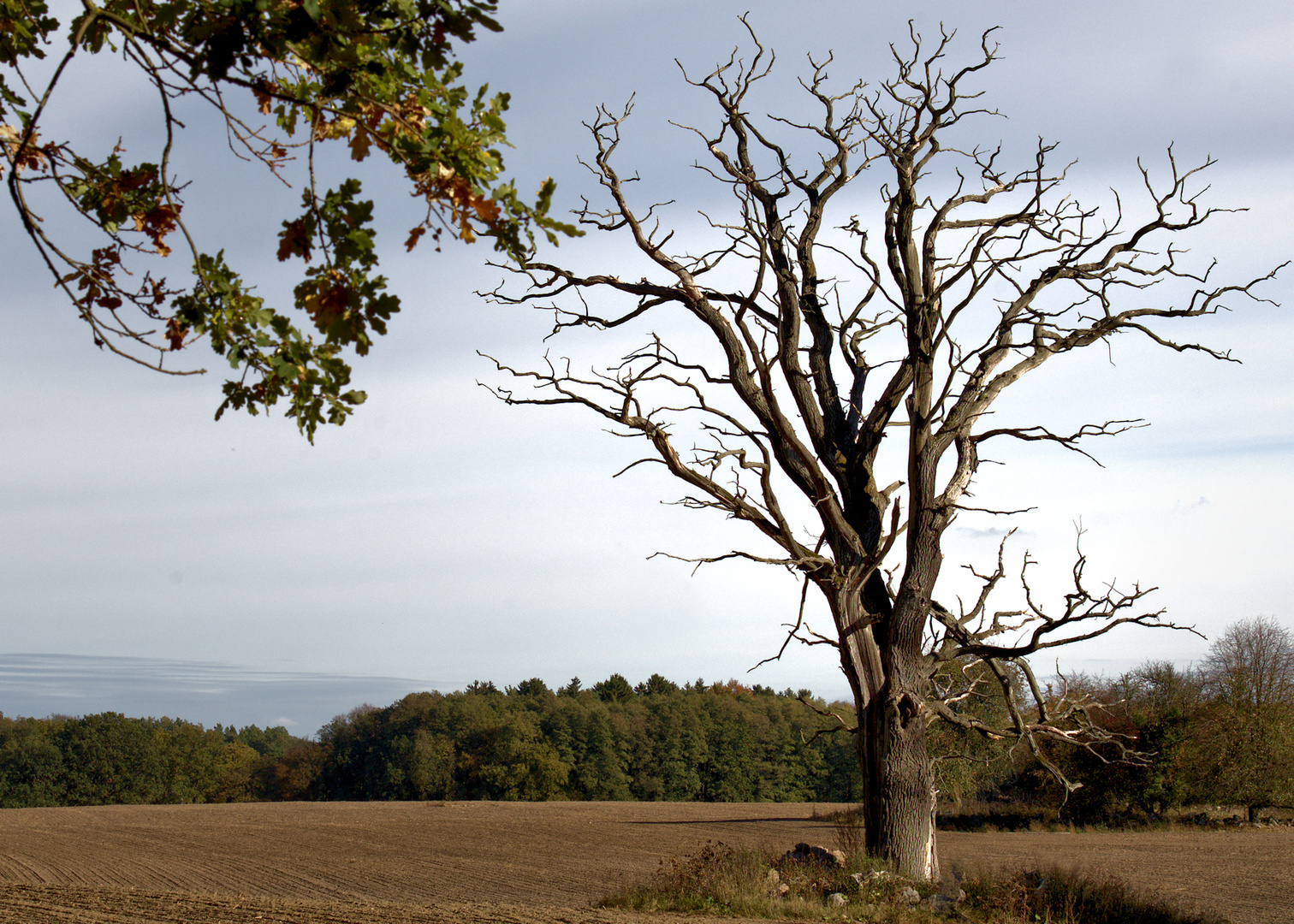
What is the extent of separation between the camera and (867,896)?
33.9 feet

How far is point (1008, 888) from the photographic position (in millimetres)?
11500

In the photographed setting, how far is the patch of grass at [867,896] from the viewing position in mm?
10352

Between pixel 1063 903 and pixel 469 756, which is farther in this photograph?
pixel 469 756

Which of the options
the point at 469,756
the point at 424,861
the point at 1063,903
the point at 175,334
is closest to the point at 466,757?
the point at 469,756

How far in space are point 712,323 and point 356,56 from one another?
8860 mm

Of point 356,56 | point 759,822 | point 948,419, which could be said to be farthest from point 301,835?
point 356,56

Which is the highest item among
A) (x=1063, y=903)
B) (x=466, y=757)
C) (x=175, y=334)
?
(x=175, y=334)

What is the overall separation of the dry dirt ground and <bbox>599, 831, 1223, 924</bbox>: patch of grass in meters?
1.01

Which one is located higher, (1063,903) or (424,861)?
(1063,903)

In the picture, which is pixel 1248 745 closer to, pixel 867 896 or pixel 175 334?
pixel 867 896

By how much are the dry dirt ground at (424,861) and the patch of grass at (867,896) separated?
1.01 metres

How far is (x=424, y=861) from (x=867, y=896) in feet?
51.6

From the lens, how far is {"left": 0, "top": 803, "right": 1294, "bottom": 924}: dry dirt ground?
40.1 feet

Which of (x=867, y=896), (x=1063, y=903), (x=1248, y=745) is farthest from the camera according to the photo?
(x=1248, y=745)
